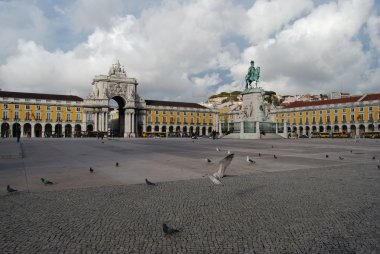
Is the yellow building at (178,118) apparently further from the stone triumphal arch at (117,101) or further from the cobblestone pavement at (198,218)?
the cobblestone pavement at (198,218)

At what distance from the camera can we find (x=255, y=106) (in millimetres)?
44312

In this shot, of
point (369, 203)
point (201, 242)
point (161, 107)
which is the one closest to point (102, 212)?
point (201, 242)

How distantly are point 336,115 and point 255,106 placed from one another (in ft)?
190

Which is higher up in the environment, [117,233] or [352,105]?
[352,105]

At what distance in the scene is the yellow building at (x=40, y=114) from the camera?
86.9 meters

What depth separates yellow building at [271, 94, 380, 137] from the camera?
84.0 metres

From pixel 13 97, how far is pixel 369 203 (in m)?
99.3

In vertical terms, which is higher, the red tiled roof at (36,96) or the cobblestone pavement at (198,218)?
the red tiled roof at (36,96)

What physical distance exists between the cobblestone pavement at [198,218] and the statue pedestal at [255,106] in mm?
36937

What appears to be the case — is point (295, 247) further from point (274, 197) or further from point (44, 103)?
point (44, 103)

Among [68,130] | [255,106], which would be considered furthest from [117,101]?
[255,106]

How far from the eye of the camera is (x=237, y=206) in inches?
219

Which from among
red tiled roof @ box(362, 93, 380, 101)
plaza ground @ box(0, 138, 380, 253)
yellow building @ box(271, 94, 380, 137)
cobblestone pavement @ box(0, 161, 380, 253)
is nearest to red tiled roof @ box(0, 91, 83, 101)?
yellow building @ box(271, 94, 380, 137)

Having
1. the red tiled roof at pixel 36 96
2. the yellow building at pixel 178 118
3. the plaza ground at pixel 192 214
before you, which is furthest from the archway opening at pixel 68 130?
the plaza ground at pixel 192 214
